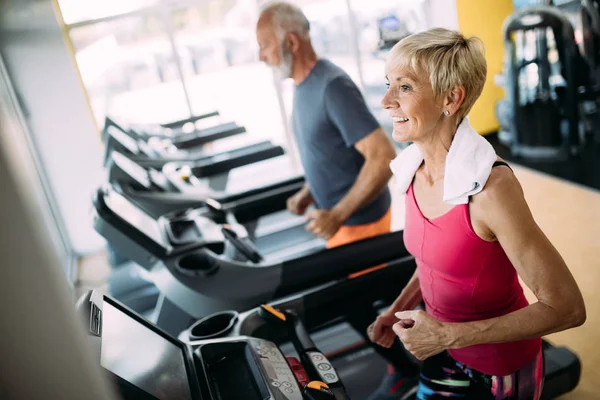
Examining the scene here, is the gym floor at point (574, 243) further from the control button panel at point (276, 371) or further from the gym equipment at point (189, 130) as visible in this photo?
the gym equipment at point (189, 130)

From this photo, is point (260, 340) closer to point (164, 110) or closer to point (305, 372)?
point (305, 372)

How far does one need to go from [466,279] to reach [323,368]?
1.35 feet

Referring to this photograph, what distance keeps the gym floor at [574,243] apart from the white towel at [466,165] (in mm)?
640

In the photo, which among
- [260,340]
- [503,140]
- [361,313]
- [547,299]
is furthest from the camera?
[503,140]

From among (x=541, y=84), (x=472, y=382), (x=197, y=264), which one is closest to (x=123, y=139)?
(x=197, y=264)

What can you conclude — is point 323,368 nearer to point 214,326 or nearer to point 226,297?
point 214,326

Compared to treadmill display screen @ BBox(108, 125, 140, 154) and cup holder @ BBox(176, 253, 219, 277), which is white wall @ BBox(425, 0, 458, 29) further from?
treadmill display screen @ BBox(108, 125, 140, 154)

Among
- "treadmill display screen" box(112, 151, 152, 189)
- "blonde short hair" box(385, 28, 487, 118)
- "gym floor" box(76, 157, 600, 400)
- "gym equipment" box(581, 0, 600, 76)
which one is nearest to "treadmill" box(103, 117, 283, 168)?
"treadmill display screen" box(112, 151, 152, 189)

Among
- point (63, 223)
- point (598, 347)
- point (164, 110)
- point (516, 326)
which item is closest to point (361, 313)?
point (516, 326)

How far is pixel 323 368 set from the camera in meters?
1.30

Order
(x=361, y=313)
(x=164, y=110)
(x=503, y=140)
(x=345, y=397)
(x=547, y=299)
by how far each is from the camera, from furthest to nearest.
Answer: (x=164, y=110)
(x=503, y=140)
(x=361, y=313)
(x=345, y=397)
(x=547, y=299)

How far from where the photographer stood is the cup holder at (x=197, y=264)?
1.98 m

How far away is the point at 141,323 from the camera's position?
1.21 metres

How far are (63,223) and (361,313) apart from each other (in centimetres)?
363
